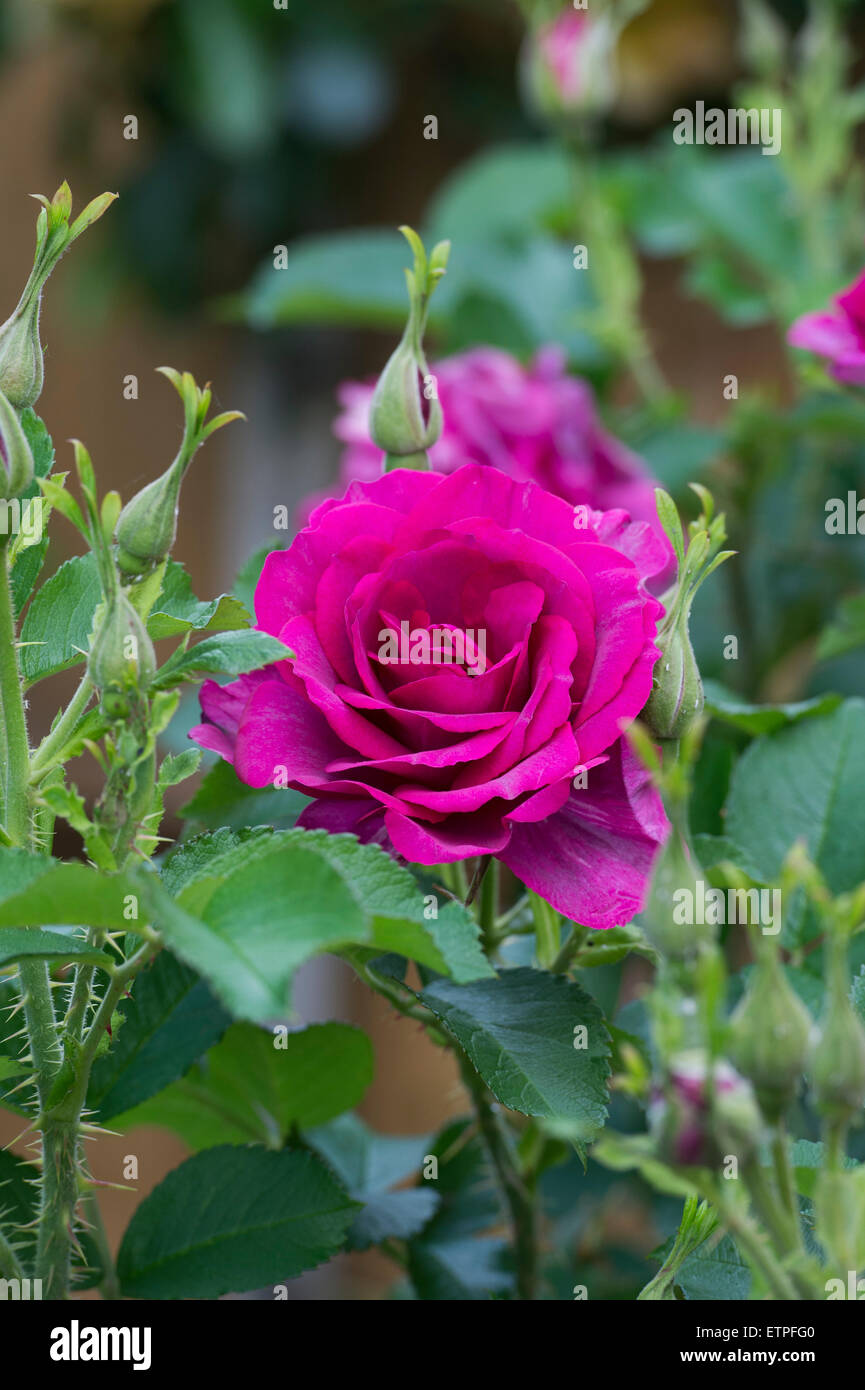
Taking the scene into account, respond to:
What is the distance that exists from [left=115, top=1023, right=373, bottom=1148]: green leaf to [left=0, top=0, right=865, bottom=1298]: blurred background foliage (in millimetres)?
20

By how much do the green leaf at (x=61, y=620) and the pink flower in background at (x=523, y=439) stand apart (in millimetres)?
255

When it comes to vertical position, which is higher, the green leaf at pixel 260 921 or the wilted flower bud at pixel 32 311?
the wilted flower bud at pixel 32 311

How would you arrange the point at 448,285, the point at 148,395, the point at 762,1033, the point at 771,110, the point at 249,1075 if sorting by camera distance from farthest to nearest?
the point at 148,395, the point at 448,285, the point at 771,110, the point at 249,1075, the point at 762,1033

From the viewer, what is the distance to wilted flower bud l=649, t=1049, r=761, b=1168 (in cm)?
18

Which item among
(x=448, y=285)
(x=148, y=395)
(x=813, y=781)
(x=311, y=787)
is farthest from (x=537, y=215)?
(x=148, y=395)

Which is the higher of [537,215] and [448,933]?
[537,215]

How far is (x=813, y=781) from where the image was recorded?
381mm

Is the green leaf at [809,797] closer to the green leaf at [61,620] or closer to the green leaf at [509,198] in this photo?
the green leaf at [61,620]

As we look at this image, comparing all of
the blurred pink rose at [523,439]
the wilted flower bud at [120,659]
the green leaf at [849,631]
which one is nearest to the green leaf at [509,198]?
the blurred pink rose at [523,439]

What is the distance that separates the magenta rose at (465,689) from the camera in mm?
254

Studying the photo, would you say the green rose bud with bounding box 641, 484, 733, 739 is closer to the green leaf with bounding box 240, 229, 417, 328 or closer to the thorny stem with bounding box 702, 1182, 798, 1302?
the thorny stem with bounding box 702, 1182, 798, 1302

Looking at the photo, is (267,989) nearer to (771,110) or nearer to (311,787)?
(311,787)

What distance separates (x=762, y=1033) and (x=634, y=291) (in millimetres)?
586

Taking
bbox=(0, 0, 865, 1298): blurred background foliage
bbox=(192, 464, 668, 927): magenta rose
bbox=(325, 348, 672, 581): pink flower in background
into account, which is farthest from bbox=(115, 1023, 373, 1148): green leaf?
bbox=(325, 348, 672, 581): pink flower in background
